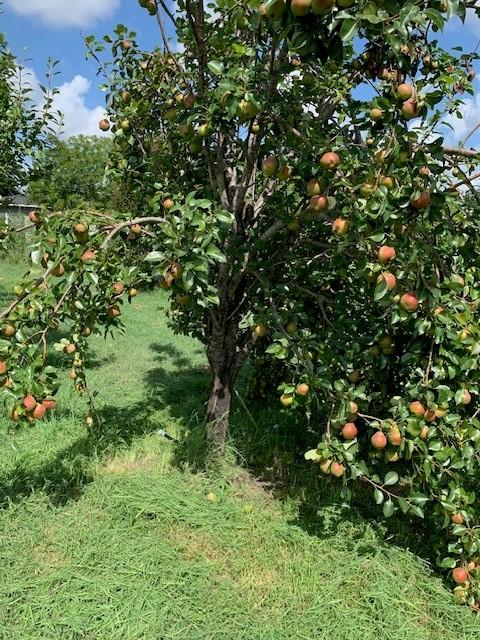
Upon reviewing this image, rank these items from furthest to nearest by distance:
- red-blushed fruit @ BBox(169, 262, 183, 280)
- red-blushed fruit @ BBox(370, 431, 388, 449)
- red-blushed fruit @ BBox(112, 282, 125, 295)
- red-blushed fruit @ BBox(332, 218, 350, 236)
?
1. red-blushed fruit @ BBox(112, 282, 125, 295)
2. red-blushed fruit @ BBox(370, 431, 388, 449)
3. red-blushed fruit @ BBox(332, 218, 350, 236)
4. red-blushed fruit @ BBox(169, 262, 183, 280)

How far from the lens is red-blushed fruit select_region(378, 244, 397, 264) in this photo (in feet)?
6.05

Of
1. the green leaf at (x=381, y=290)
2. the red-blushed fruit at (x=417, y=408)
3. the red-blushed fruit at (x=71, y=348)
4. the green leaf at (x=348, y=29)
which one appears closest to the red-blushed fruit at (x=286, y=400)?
the red-blushed fruit at (x=417, y=408)

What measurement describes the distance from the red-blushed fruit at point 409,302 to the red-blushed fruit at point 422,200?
31 centimetres

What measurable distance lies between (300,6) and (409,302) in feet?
3.32

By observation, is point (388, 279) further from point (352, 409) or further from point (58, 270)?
point (58, 270)

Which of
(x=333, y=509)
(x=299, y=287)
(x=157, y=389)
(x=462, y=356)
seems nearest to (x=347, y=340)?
(x=299, y=287)

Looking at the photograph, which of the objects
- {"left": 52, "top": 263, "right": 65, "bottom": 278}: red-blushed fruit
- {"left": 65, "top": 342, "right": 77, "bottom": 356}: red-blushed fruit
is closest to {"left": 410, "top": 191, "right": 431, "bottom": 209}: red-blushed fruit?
{"left": 52, "top": 263, "right": 65, "bottom": 278}: red-blushed fruit

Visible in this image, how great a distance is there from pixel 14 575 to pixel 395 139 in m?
2.22

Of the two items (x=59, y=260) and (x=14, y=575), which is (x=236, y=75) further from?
(x=14, y=575)

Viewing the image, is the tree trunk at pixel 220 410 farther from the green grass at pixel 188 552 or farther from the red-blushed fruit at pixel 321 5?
the red-blushed fruit at pixel 321 5

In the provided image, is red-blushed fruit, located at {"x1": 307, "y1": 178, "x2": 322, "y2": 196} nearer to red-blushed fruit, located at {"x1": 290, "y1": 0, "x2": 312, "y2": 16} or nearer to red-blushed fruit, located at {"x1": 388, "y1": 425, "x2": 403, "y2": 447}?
red-blushed fruit, located at {"x1": 290, "y1": 0, "x2": 312, "y2": 16}

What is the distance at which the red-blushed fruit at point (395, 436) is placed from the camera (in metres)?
2.06

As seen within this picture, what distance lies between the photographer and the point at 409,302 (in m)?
1.88

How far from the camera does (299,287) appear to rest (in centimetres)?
265
